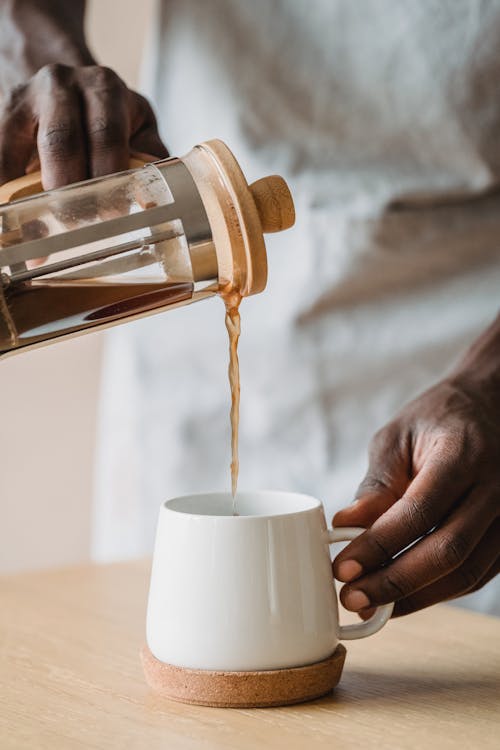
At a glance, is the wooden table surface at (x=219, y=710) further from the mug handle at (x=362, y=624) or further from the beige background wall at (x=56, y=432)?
the beige background wall at (x=56, y=432)

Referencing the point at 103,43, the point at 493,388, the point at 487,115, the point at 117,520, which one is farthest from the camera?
the point at 103,43

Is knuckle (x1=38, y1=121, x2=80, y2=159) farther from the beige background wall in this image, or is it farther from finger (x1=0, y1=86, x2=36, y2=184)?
the beige background wall

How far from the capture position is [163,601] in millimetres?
681

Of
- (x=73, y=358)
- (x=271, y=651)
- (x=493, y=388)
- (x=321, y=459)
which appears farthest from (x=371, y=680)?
(x=73, y=358)

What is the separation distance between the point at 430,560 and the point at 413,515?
0.03 m

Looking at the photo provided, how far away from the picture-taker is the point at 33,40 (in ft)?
3.11

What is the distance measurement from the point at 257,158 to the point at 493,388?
0.45m

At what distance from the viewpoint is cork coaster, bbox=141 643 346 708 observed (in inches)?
26.0

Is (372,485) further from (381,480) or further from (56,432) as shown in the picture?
(56,432)

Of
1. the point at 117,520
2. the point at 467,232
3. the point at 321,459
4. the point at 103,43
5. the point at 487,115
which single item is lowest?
the point at 117,520

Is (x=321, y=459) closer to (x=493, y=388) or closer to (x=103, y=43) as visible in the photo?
(x=493, y=388)

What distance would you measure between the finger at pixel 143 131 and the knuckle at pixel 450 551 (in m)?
0.34

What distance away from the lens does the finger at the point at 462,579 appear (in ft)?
2.49

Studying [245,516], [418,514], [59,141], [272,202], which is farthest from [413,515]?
[59,141]
